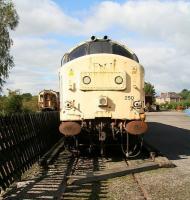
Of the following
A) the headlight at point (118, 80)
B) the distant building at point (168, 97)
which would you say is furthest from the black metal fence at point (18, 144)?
the distant building at point (168, 97)

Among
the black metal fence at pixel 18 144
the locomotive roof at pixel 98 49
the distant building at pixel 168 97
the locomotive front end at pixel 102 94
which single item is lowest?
the black metal fence at pixel 18 144

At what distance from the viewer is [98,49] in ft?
42.9

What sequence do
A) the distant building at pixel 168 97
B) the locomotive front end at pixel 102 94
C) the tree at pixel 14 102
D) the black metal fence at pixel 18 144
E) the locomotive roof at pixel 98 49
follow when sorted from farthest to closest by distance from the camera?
the distant building at pixel 168 97 → the tree at pixel 14 102 → the locomotive roof at pixel 98 49 → the locomotive front end at pixel 102 94 → the black metal fence at pixel 18 144

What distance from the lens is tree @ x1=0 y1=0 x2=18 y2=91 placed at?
1563 inches

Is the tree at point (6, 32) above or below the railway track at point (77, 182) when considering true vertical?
above

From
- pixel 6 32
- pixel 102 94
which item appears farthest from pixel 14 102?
pixel 102 94

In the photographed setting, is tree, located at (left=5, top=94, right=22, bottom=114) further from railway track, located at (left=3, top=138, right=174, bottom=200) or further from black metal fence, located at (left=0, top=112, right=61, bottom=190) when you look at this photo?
railway track, located at (left=3, top=138, right=174, bottom=200)

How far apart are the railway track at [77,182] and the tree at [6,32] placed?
28573 millimetres

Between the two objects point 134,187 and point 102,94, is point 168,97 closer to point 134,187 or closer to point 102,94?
point 102,94

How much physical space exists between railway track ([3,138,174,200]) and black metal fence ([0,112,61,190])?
0.31m

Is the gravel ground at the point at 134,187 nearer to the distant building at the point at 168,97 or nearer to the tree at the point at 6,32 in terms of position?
the tree at the point at 6,32

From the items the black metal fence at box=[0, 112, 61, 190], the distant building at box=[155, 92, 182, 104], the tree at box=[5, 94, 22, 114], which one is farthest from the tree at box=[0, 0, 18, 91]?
the distant building at box=[155, 92, 182, 104]

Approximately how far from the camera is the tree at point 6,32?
130ft

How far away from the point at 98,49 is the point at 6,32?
29.0 m
